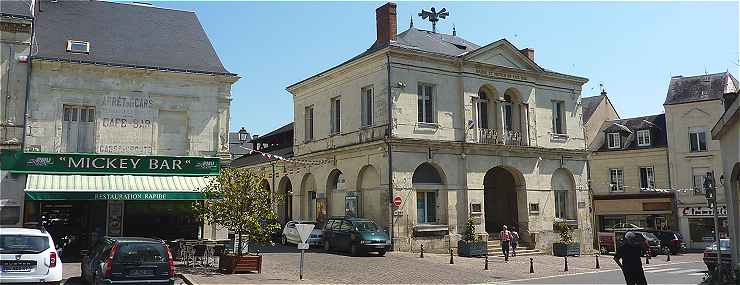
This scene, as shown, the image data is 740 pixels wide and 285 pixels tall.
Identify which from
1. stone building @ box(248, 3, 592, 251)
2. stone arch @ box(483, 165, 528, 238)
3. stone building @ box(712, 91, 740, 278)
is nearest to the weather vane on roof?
stone building @ box(248, 3, 592, 251)

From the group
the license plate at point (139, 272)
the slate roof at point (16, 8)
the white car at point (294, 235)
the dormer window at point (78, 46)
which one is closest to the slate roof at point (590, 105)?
the white car at point (294, 235)

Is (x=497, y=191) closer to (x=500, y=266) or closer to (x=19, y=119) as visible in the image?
(x=500, y=266)

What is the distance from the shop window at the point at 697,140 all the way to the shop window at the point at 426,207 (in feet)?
78.5

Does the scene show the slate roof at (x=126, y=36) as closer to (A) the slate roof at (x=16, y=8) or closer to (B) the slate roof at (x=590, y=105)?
(A) the slate roof at (x=16, y=8)

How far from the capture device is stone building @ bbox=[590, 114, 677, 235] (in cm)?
4338

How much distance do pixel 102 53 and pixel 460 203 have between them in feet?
57.6

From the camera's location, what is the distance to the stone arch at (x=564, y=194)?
34.5 m

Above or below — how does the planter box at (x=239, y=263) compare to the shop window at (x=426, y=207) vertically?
below

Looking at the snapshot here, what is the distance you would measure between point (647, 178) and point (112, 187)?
126 feet

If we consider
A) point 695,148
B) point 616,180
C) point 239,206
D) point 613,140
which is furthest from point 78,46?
point 695,148

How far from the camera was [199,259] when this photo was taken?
20719mm

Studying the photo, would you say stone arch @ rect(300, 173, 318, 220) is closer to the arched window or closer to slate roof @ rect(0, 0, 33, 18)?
the arched window

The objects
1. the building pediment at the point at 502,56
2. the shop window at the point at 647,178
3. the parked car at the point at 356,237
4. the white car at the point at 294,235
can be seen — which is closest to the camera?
the parked car at the point at 356,237

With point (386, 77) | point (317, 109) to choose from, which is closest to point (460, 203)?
point (386, 77)
